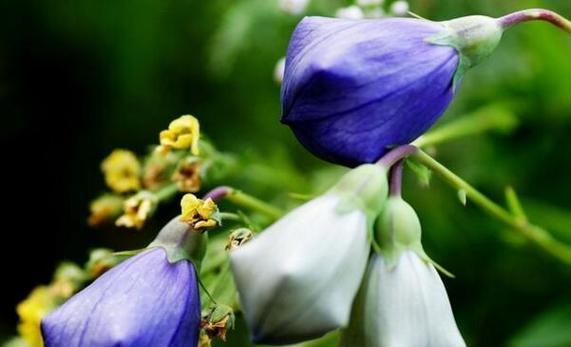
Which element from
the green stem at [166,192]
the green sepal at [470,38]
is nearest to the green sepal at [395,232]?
the green sepal at [470,38]

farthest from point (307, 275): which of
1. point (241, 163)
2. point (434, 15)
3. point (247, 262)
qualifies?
point (434, 15)

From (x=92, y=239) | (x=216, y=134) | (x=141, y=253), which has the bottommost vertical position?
(x=92, y=239)

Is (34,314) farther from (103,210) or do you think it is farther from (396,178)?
(396,178)

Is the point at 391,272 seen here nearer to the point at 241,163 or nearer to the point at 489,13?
the point at 241,163

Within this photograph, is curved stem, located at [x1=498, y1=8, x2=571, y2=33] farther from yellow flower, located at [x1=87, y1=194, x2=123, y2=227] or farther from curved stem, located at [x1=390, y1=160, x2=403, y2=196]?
yellow flower, located at [x1=87, y1=194, x2=123, y2=227]

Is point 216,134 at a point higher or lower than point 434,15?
lower

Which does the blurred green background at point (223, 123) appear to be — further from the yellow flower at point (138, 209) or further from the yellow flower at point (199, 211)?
the yellow flower at point (199, 211)

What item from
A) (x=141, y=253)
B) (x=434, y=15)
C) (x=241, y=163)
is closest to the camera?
(x=141, y=253)

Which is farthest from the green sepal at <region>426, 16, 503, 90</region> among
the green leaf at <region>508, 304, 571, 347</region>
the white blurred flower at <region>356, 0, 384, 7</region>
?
the green leaf at <region>508, 304, 571, 347</region>
